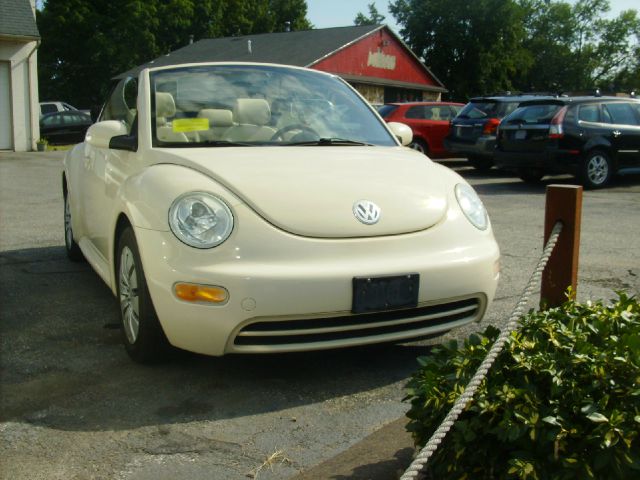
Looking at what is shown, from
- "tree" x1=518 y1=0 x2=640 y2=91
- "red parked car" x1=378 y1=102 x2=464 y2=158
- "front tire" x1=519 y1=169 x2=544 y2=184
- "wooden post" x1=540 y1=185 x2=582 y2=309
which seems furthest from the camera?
"tree" x1=518 y1=0 x2=640 y2=91

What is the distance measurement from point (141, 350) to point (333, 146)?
1563 mm

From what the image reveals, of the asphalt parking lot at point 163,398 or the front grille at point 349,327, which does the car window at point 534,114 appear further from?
the front grille at point 349,327

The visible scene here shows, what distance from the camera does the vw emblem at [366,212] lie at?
12.1ft

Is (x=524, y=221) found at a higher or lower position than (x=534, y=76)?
lower

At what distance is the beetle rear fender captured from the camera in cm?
364

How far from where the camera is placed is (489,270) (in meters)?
3.89

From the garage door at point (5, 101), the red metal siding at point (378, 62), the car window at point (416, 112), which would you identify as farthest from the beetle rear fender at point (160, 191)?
the red metal siding at point (378, 62)

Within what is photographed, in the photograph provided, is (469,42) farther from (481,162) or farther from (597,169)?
(597,169)

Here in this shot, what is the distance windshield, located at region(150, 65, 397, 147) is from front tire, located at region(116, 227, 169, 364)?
2.19ft

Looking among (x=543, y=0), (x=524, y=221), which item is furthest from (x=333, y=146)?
(x=543, y=0)

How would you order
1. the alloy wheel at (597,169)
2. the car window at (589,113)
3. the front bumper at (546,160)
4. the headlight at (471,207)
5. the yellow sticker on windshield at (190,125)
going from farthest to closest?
the car window at (589,113) < the alloy wheel at (597,169) < the front bumper at (546,160) < the yellow sticker on windshield at (190,125) < the headlight at (471,207)

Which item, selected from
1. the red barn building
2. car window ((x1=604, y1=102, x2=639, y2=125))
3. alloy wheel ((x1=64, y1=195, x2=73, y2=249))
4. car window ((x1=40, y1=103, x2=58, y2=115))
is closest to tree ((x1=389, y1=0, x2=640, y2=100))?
the red barn building

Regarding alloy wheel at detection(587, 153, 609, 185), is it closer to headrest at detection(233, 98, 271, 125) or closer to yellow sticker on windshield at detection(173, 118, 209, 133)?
headrest at detection(233, 98, 271, 125)

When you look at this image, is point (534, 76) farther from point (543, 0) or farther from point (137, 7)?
point (137, 7)
